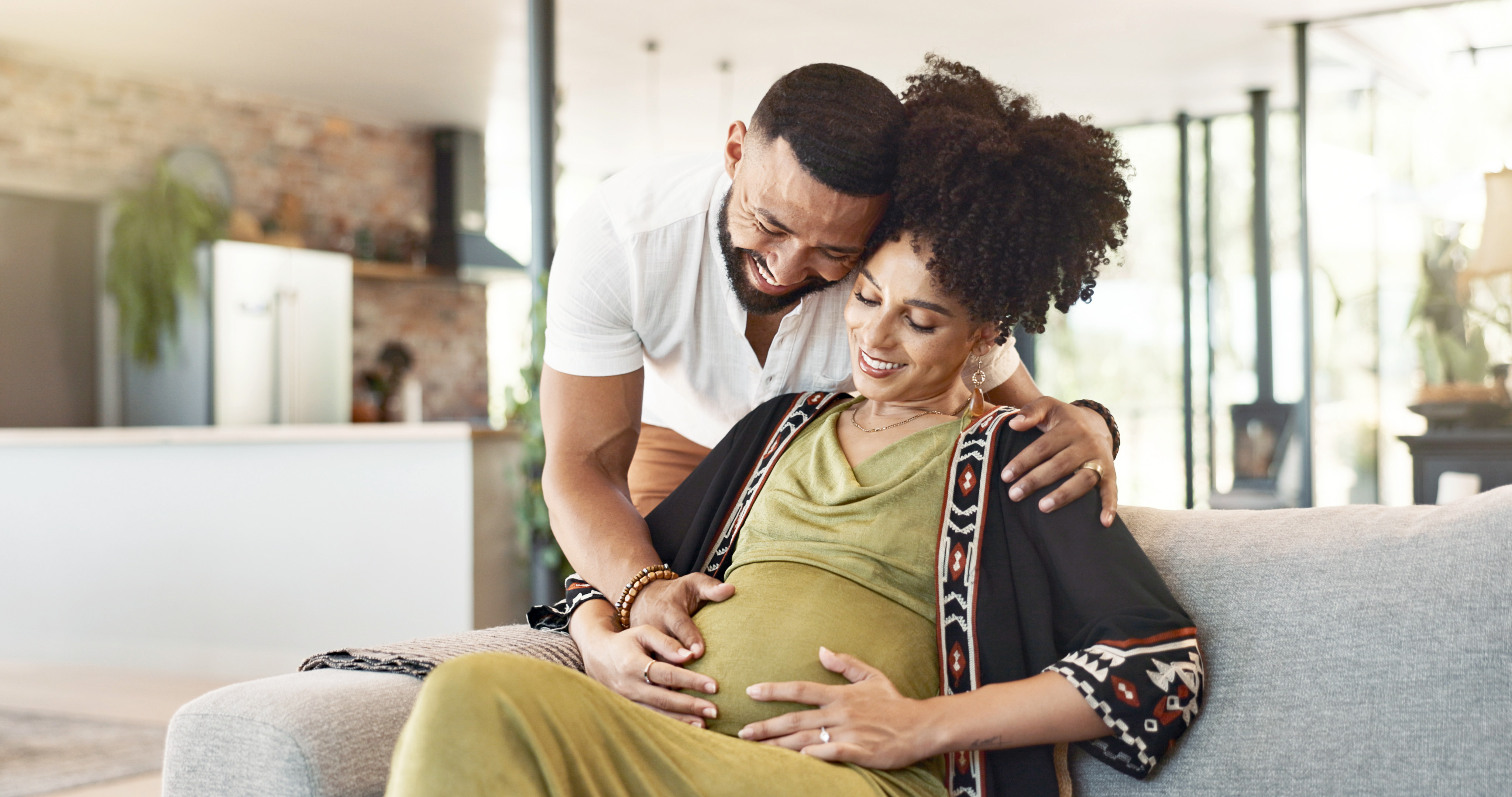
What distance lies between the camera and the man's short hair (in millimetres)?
1593

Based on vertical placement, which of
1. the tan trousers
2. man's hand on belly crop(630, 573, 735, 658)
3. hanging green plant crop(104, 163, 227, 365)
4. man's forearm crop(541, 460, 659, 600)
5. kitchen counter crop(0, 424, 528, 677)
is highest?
hanging green plant crop(104, 163, 227, 365)

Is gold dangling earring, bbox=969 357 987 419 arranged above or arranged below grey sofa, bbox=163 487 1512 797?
above

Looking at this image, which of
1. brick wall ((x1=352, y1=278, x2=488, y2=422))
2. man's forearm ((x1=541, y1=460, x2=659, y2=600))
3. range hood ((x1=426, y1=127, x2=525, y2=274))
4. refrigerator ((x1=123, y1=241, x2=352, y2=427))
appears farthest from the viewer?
range hood ((x1=426, y1=127, x2=525, y2=274))

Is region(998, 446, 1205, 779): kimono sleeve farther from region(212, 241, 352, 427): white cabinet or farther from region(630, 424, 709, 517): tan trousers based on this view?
region(212, 241, 352, 427): white cabinet

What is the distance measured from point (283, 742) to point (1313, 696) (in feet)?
3.57

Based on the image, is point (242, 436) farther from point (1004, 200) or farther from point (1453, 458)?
point (1453, 458)

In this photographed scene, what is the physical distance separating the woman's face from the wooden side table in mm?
3311

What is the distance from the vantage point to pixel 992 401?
1.90 m

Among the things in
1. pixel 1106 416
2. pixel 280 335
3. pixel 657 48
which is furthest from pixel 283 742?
pixel 280 335

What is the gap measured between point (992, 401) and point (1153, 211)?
7168mm

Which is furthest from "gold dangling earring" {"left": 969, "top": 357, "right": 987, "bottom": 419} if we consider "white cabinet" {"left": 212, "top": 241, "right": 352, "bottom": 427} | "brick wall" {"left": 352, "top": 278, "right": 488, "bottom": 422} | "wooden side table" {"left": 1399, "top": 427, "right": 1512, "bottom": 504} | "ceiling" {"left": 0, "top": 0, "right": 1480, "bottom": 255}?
"brick wall" {"left": 352, "top": 278, "right": 488, "bottom": 422}

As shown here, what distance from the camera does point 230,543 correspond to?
495 centimetres

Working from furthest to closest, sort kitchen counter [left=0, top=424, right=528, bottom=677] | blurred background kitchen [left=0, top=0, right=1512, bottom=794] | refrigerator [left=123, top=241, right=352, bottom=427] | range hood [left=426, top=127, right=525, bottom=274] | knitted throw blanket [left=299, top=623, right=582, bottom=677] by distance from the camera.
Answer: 1. range hood [left=426, top=127, right=525, bottom=274]
2. refrigerator [left=123, top=241, right=352, bottom=427]
3. blurred background kitchen [left=0, top=0, right=1512, bottom=794]
4. kitchen counter [left=0, top=424, right=528, bottom=677]
5. knitted throw blanket [left=299, top=623, right=582, bottom=677]

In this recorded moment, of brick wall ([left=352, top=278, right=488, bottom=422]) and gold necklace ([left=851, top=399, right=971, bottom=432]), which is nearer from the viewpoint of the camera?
gold necklace ([left=851, top=399, right=971, bottom=432])
